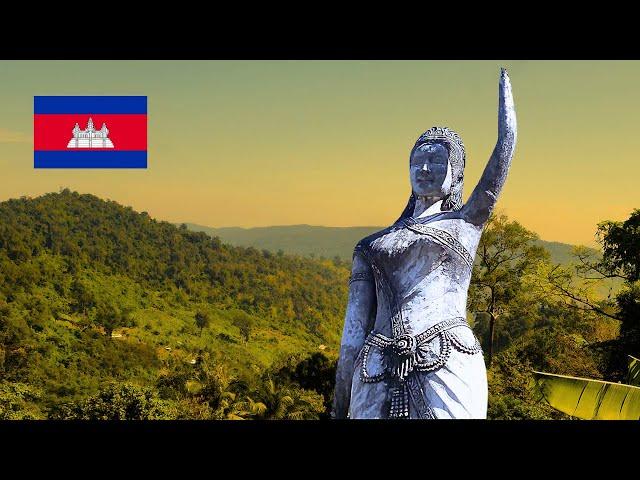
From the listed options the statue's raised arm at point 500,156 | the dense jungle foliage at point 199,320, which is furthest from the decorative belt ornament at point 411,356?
the dense jungle foliage at point 199,320

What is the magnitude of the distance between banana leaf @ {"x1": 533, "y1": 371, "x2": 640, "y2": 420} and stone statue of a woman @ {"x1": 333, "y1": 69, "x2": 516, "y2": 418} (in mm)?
4700

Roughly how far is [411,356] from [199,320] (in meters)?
40.1

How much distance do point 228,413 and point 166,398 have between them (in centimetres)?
181

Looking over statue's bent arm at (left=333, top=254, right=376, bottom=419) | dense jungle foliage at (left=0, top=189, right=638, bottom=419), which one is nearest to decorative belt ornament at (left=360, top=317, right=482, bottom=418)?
statue's bent arm at (left=333, top=254, right=376, bottom=419)

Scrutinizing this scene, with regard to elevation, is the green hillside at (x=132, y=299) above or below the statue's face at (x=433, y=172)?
below

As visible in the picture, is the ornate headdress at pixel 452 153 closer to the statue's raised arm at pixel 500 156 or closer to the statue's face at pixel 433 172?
the statue's face at pixel 433 172

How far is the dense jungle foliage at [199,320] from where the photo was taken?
87.2 feet

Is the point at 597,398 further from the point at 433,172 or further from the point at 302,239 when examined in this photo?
the point at 302,239

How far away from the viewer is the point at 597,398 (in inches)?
406

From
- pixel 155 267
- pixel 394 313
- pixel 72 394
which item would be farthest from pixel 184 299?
pixel 394 313

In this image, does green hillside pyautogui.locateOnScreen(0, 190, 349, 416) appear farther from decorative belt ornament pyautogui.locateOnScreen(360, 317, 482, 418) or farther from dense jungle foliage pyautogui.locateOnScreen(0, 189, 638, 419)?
decorative belt ornament pyautogui.locateOnScreen(360, 317, 482, 418)

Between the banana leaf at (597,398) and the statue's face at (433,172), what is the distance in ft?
15.5

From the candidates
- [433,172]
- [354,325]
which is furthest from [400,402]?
[433,172]

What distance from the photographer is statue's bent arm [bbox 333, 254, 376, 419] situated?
6000 millimetres
